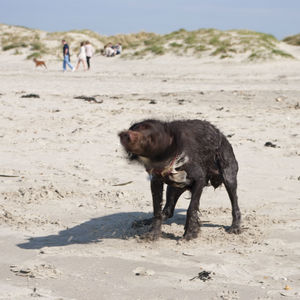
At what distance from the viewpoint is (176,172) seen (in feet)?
15.9

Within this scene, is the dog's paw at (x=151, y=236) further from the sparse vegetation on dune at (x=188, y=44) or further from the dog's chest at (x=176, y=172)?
the sparse vegetation on dune at (x=188, y=44)

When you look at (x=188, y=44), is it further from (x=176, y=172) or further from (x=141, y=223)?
(x=176, y=172)

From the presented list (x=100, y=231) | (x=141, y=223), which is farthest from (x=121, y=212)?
(x=100, y=231)

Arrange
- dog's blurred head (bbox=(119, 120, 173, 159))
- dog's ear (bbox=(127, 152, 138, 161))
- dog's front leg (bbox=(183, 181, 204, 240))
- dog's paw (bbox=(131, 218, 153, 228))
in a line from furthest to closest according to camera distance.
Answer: dog's paw (bbox=(131, 218, 153, 228)), dog's front leg (bbox=(183, 181, 204, 240)), dog's ear (bbox=(127, 152, 138, 161)), dog's blurred head (bbox=(119, 120, 173, 159))

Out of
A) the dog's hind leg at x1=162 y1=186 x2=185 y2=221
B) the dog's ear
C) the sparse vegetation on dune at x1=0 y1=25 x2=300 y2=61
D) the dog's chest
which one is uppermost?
the sparse vegetation on dune at x1=0 y1=25 x2=300 y2=61

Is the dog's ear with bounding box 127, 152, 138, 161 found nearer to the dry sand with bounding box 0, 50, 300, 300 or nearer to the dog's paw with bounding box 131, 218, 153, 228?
the dry sand with bounding box 0, 50, 300, 300

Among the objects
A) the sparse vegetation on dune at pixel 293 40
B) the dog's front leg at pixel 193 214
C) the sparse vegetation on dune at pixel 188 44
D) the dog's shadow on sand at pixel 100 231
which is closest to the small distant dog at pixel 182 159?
the dog's front leg at pixel 193 214

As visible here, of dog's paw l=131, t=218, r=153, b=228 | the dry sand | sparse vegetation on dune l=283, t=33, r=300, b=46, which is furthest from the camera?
sparse vegetation on dune l=283, t=33, r=300, b=46

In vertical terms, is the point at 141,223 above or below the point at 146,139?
below

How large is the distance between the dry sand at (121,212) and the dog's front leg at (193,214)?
3.6 inches

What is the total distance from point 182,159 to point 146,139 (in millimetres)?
635

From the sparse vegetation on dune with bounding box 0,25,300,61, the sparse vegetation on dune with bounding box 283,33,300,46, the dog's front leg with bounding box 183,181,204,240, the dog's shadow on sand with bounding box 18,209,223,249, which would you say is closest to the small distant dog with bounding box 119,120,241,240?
the dog's front leg with bounding box 183,181,204,240

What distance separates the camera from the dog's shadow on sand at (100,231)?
17.3 ft

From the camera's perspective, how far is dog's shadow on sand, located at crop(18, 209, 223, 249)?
17.3 ft
